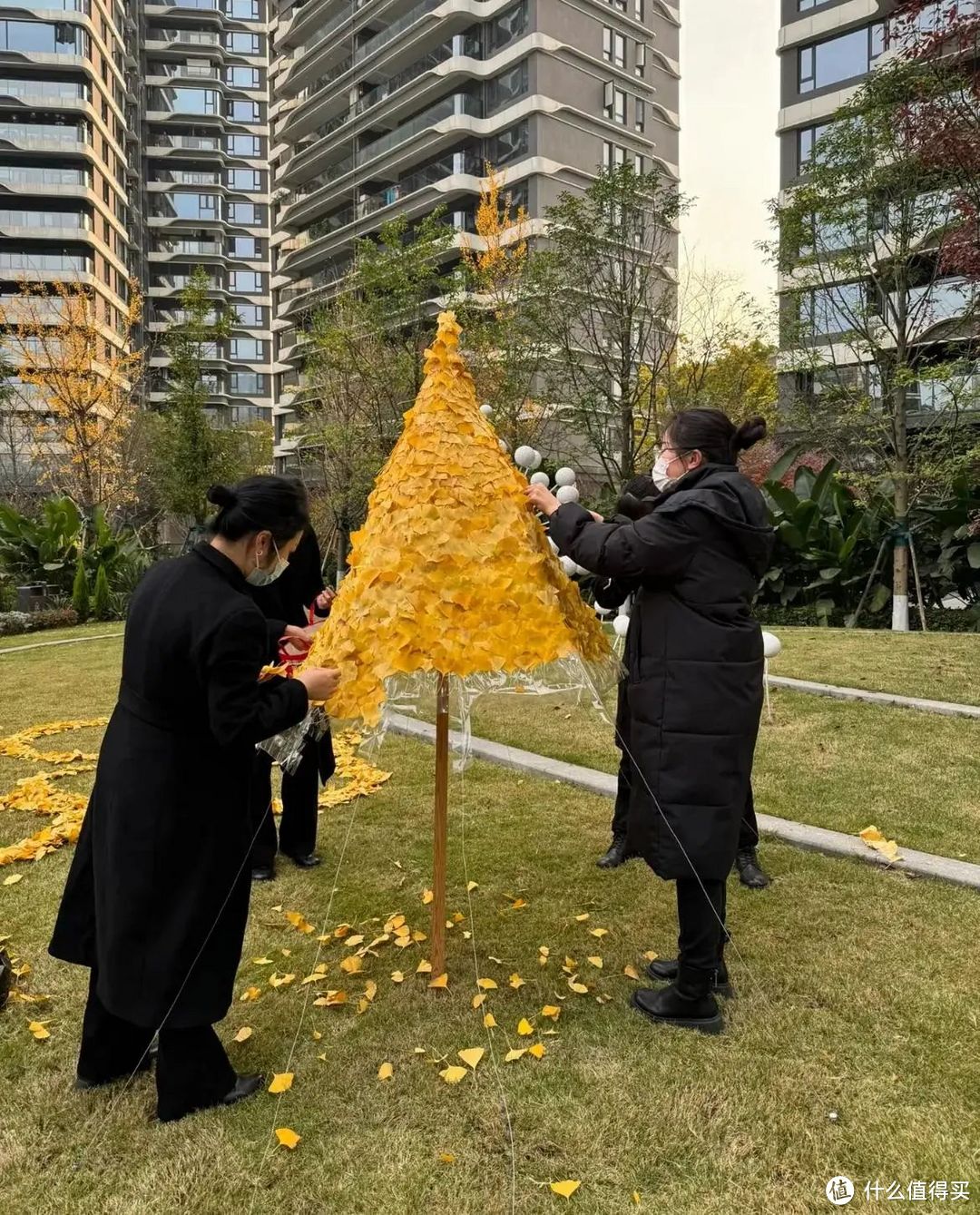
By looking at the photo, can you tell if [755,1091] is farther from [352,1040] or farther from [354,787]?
[354,787]

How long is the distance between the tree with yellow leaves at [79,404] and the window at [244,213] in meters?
50.3

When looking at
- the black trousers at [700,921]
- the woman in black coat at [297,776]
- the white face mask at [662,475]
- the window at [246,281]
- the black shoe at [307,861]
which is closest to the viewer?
the black trousers at [700,921]

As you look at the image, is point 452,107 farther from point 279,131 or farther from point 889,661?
point 889,661

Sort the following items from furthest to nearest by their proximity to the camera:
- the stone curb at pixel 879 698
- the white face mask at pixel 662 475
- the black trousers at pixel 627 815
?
1. the stone curb at pixel 879 698
2. the black trousers at pixel 627 815
3. the white face mask at pixel 662 475

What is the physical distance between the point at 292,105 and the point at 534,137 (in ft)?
93.7

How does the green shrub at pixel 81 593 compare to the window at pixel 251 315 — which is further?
the window at pixel 251 315

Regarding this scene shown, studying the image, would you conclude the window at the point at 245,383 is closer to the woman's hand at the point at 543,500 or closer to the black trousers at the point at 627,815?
the black trousers at the point at 627,815

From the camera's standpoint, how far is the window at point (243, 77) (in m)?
73.0

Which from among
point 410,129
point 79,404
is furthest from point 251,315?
point 79,404

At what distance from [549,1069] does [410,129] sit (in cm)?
4850

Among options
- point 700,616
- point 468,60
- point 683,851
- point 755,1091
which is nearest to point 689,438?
point 700,616

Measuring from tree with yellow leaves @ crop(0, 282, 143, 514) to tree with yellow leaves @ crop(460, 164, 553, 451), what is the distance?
37.4ft

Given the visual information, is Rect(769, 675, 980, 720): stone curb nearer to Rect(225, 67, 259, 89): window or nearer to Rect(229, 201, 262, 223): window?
Rect(229, 201, 262, 223): window

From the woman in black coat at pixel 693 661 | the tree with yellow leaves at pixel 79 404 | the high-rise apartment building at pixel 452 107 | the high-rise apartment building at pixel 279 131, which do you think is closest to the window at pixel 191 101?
the high-rise apartment building at pixel 279 131
